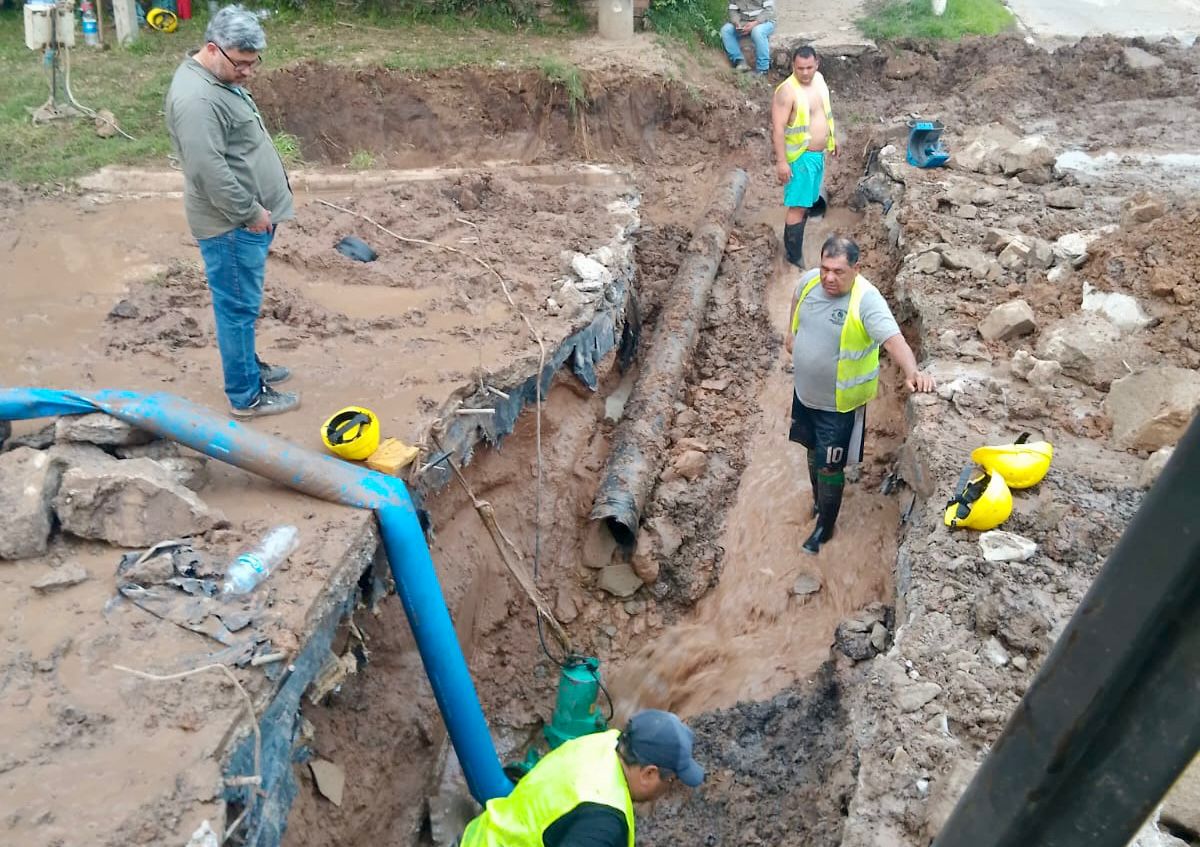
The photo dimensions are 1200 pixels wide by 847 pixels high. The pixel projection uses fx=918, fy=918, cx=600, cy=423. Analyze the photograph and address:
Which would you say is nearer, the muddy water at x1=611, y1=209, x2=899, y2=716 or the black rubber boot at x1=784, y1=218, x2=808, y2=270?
the muddy water at x1=611, y1=209, x2=899, y2=716

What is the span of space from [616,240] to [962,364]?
3.02 meters

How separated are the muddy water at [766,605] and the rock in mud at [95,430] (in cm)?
315

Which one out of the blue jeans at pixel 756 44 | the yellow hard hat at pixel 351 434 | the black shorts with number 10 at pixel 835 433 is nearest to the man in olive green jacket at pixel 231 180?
the yellow hard hat at pixel 351 434

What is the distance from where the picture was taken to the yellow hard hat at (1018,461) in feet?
15.2

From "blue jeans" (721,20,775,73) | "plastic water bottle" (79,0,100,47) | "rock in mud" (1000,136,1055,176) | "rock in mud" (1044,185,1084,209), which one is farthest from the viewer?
"blue jeans" (721,20,775,73)

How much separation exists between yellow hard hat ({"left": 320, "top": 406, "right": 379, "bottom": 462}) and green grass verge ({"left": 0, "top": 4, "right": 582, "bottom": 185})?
5327mm

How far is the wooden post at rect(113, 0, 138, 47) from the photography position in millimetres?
10984

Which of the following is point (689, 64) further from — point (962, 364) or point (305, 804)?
point (305, 804)

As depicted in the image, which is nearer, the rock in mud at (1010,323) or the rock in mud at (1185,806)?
the rock in mud at (1185,806)

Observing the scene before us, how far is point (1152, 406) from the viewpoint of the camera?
16.5ft

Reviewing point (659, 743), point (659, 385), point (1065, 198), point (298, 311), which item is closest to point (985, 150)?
point (1065, 198)

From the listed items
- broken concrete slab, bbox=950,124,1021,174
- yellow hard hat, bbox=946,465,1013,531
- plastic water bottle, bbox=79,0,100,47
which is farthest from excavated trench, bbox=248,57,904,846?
plastic water bottle, bbox=79,0,100,47

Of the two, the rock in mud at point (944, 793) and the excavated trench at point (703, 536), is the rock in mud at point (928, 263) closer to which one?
the excavated trench at point (703, 536)

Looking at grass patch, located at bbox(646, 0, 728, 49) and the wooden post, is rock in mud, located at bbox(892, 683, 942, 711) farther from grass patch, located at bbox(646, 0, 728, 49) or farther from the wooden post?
the wooden post
